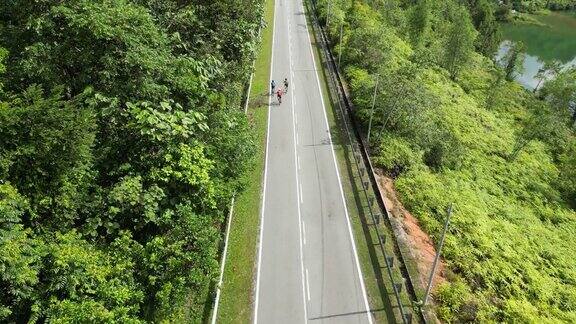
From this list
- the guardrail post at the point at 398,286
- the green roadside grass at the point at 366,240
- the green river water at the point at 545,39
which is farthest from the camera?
the green river water at the point at 545,39

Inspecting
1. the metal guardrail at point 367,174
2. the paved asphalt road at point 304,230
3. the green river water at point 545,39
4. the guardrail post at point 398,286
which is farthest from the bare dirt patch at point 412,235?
the green river water at point 545,39

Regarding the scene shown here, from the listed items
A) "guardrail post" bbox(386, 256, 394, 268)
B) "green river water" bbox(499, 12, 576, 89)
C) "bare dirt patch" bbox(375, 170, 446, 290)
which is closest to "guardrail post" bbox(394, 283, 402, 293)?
"guardrail post" bbox(386, 256, 394, 268)

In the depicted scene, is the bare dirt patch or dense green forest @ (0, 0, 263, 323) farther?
the bare dirt patch

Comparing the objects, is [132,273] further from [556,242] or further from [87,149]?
[556,242]

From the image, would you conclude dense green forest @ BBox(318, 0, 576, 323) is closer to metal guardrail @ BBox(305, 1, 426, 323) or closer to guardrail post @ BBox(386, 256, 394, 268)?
metal guardrail @ BBox(305, 1, 426, 323)

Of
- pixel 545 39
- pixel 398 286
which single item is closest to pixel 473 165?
pixel 398 286

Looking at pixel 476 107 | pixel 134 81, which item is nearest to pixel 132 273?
pixel 134 81

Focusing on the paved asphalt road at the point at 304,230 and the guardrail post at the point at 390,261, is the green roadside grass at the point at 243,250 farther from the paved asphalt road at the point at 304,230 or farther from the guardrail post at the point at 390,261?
the guardrail post at the point at 390,261
